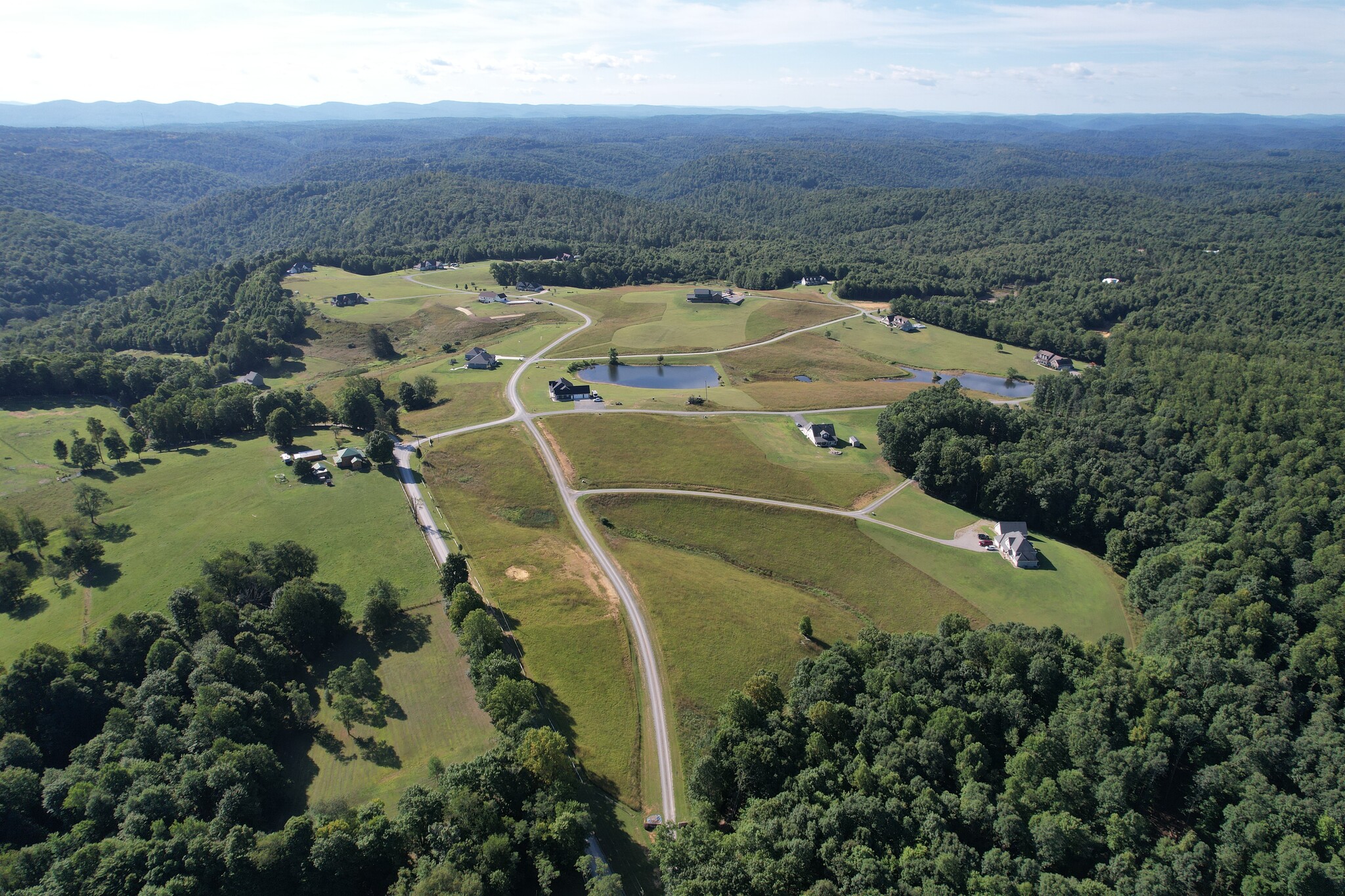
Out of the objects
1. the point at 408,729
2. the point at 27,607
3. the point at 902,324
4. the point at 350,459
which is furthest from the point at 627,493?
the point at 902,324

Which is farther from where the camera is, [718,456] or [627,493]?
[718,456]

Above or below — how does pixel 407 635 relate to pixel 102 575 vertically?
below

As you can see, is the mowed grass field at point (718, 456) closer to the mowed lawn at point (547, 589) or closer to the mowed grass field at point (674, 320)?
the mowed lawn at point (547, 589)

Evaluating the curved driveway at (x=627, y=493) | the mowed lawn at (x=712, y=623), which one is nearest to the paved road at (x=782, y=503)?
the curved driveway at (x=627, y=493)

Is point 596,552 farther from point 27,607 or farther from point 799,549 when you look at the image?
point 27,607

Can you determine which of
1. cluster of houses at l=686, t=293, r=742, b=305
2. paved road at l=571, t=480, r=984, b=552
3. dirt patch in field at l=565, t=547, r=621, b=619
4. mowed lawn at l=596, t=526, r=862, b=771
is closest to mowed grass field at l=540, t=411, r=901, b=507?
paved road at l=571, t=480, r=984, b=552

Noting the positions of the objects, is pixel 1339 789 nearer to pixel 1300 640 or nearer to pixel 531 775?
pixel 1300 640

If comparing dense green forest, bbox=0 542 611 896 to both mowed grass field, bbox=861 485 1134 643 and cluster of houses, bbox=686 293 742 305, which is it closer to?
mowed grass field, bbox=861 485 1134 643
